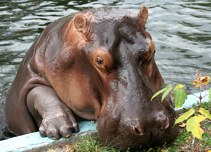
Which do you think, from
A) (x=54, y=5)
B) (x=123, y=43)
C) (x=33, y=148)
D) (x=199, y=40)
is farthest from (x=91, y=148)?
(x=54, y=5)

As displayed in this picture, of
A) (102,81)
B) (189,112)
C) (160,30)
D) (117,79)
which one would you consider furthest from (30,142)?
(160,30)

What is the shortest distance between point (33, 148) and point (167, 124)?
0.97m

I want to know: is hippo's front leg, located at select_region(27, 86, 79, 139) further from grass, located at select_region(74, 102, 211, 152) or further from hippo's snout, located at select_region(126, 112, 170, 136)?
hippo's snout, located at select_region(126, 112, 170, 136)

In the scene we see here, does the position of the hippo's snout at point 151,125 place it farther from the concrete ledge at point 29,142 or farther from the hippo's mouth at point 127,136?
the concrete ledge at point 29,142

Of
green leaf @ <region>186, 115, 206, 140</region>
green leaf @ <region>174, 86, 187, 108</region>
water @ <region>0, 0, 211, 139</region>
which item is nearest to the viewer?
green leaf @ <region>186, 115, 206, 140</region>

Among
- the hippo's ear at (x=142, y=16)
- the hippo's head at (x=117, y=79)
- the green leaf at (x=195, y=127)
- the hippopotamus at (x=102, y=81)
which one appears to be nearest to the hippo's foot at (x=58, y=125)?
the hippopotamus at (x=102, y=81)

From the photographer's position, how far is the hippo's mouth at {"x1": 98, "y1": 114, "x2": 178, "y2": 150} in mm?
3341

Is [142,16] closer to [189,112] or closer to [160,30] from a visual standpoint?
[189,112]

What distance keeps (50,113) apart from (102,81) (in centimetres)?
58

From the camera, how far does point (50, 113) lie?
398cm

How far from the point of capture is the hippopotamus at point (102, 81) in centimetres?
337

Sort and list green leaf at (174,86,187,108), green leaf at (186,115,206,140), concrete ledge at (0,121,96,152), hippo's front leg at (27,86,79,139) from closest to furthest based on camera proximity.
A: green leaf at (186,115,206,140)
green leaf at (174,86,187,108)
concrete ledge at (0,121,96,152)
hippo's front leg at (27,86,79,139)

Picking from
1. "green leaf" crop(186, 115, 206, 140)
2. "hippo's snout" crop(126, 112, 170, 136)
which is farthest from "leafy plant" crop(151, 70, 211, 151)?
"hippo's snout" crop(126, 112, 170, 136)

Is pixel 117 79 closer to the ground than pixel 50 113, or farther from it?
farther from it
